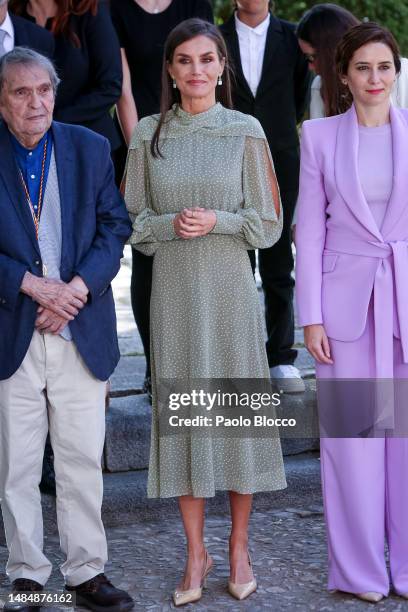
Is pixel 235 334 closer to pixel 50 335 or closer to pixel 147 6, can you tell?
pixel 50 335

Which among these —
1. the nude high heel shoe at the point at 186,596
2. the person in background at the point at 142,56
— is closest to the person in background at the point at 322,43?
the person in background at the point at 142,56

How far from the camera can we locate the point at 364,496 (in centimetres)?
433

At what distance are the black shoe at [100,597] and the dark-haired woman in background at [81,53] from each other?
1990 mm

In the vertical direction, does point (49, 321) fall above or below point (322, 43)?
below

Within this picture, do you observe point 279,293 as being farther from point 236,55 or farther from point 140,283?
point 236,55

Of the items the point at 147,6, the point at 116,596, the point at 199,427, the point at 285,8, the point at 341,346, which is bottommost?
the point at 116,596

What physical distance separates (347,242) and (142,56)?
5.46 feet

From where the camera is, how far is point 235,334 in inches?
169

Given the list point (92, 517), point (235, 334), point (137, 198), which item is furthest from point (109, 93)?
point (92, 517)

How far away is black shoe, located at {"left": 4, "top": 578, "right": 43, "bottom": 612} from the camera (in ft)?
13.5

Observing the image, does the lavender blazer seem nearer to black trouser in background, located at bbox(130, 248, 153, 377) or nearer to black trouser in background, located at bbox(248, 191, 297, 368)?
black trouser in background, located at bbox(130, 248, 153, 377)

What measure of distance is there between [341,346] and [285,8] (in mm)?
10077

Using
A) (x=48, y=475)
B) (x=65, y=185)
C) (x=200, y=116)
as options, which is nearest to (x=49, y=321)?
(x=65, y=185)

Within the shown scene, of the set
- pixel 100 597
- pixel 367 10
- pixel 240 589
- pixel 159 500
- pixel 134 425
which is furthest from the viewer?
pixel 367 10
